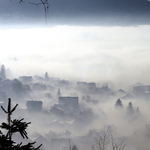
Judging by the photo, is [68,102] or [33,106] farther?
[68,102]

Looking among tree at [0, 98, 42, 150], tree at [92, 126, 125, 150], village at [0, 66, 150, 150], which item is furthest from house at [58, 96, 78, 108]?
tree at [0, 98, 42, 150]

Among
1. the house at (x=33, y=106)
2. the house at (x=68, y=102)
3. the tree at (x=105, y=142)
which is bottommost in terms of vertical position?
the tree at (x=105, y=142)

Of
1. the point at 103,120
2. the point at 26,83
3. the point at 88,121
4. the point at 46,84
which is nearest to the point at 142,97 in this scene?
the point at 103,120

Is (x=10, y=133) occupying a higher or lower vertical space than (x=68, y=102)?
lower

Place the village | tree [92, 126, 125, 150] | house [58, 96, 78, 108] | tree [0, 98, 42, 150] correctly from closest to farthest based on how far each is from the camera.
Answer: tree [0, 98, 42, 150], tree [92, 126, 125, 150], the village, house [58, 96, 78, 108]

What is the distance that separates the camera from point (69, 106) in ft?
162

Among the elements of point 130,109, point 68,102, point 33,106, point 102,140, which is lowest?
point 102,140

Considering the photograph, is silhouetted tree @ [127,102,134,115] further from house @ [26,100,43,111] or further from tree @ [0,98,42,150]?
tree @ [0,98,42,150]

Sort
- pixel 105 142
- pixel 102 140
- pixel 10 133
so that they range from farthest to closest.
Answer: pixel 105 142 → pixel 102 140 → pixel 10 133

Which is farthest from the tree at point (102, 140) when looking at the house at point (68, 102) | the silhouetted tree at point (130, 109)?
the silhouetted tree at point (130, 109)

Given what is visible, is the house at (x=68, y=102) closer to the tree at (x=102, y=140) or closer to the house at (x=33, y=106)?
the house at (x=33, y=106)

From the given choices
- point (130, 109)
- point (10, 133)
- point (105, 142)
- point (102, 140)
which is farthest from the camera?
point (130, 109)

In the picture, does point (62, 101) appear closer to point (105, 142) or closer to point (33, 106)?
point (33, 106)

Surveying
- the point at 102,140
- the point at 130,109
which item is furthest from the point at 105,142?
the point at 130,109
